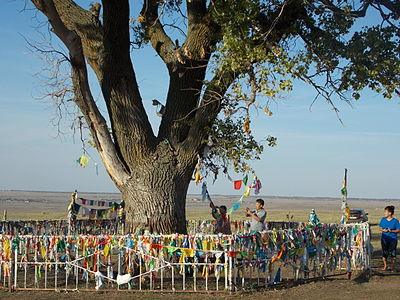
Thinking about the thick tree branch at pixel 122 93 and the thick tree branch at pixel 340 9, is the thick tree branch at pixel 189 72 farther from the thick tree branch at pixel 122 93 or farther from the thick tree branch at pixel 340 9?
the thick tree branch at pixel 340 9

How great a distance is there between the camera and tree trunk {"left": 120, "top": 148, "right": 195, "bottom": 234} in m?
13.2

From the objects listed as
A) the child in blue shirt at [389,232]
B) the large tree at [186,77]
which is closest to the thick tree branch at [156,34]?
the large tree at [186,77]

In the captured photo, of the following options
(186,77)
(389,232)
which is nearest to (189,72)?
(186,77)

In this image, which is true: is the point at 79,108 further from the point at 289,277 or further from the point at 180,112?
the point at 289,277

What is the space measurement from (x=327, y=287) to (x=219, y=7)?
22.4 feet

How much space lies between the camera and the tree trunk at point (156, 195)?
1317 centimetres

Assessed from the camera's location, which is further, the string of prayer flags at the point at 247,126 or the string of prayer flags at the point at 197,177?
the string of prayer flags at the point at 197,177

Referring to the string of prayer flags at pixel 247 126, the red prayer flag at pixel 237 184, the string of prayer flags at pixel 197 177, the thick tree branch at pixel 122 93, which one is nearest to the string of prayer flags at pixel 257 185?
the red prayer flag at pixel 237 184

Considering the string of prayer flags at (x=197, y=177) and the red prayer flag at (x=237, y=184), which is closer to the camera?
the string of prayer flags at (x=197, y=177)

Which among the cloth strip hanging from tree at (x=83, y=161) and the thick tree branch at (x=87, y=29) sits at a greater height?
the thick tree branch at (x=87, y=29)

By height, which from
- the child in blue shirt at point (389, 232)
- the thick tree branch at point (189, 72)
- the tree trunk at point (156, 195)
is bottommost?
the child in blue shirt at point (389, 232)

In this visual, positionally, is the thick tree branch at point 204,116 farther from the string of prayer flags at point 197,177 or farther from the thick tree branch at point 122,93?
the string of prayer flags at point 197,177

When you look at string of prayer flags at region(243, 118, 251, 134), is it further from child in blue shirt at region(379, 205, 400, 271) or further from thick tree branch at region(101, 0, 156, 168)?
child in blue shirt at region(379, 205, 400, 271)

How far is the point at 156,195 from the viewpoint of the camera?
43.4 feet
